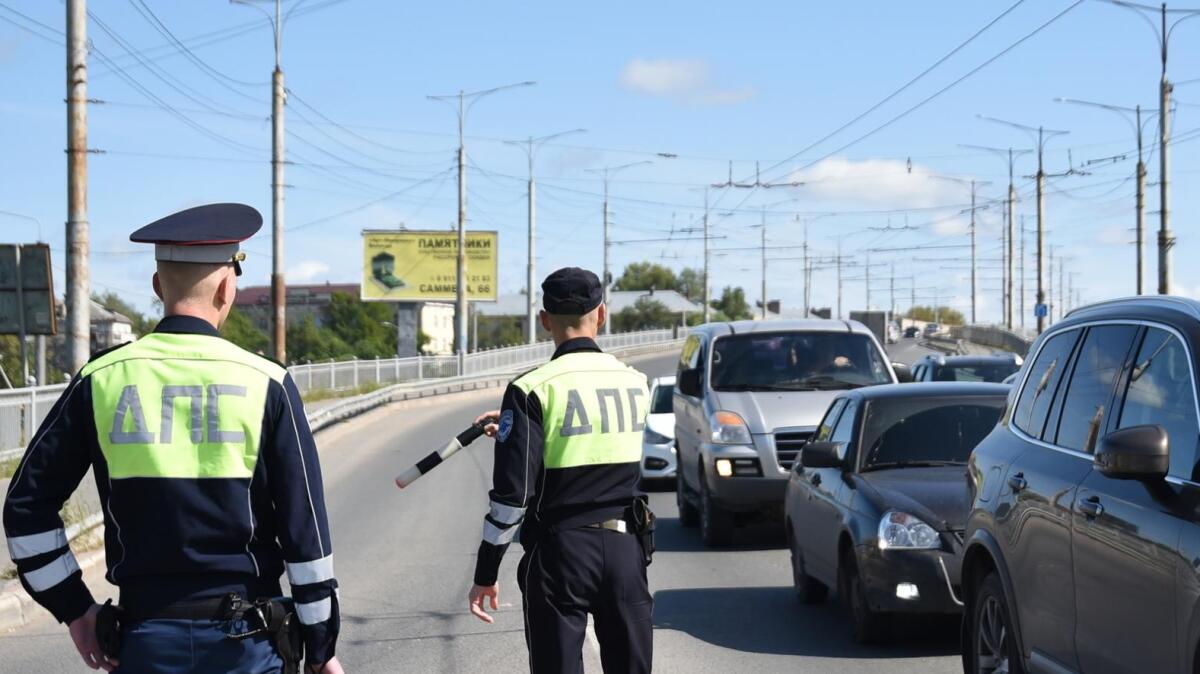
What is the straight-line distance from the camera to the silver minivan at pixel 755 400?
1435 cm

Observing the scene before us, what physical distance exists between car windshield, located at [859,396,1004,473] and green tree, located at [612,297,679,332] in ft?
480

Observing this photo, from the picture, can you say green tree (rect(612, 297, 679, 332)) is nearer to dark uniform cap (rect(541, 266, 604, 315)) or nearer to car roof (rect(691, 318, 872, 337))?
car roof (rect(691, 318, 872, 337))

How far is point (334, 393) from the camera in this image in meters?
46.2

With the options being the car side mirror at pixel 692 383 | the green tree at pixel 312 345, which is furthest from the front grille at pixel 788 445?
the green tree at pixel 312 345

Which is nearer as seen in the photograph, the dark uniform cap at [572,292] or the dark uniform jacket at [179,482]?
the dark uniform jacket at [179,482]

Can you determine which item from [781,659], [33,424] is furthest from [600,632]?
→ [33,424]

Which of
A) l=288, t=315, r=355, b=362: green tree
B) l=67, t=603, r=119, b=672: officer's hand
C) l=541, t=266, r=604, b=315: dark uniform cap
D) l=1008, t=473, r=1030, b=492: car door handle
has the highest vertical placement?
l=541, t=266, r=604, b=315: dark uniform cap

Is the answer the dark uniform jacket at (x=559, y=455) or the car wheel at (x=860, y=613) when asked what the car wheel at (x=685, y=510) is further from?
the dark uniform jacket at (x=559, y=455)

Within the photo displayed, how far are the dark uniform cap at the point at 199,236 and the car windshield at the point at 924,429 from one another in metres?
6.84

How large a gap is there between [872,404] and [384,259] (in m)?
80.0

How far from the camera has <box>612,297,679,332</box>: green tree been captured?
6250 inches

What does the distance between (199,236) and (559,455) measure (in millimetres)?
1816

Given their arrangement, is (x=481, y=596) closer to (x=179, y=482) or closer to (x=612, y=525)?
(x=612, y=525)

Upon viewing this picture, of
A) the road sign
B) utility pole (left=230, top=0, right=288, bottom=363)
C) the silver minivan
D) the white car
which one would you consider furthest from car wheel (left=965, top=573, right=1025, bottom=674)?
utility pole (left=230, top=0, right=288, bottom=363)
